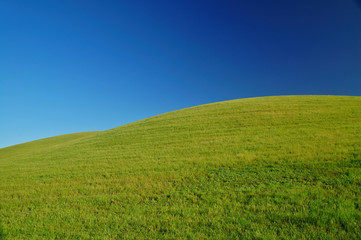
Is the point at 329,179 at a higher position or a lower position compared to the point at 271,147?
lower

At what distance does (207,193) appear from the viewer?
21.3 feet

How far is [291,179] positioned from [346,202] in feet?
6.20

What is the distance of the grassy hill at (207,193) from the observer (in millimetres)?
4609

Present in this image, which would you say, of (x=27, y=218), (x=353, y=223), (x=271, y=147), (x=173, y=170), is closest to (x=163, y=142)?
(x=173, y=170)

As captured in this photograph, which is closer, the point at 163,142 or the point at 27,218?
the point at 27,218

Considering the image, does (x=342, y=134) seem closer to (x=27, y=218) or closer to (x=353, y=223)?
(x=353, y=223)

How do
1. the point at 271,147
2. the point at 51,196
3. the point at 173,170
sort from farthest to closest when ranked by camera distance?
the point at 271,147 → the point at 173,170 → the point at 51,196

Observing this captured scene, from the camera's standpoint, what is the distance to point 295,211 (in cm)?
495

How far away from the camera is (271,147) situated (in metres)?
10.8

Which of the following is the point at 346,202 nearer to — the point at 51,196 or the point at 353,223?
the point at 353,223

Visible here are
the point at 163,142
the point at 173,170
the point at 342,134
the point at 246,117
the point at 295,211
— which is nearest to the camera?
the point at 295,211

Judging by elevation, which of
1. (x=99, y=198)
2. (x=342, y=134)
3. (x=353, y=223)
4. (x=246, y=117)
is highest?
(x=246, y=117)

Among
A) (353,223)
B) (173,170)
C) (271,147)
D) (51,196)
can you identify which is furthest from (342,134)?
(51,196)

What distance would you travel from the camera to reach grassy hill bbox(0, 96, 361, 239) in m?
4.61
